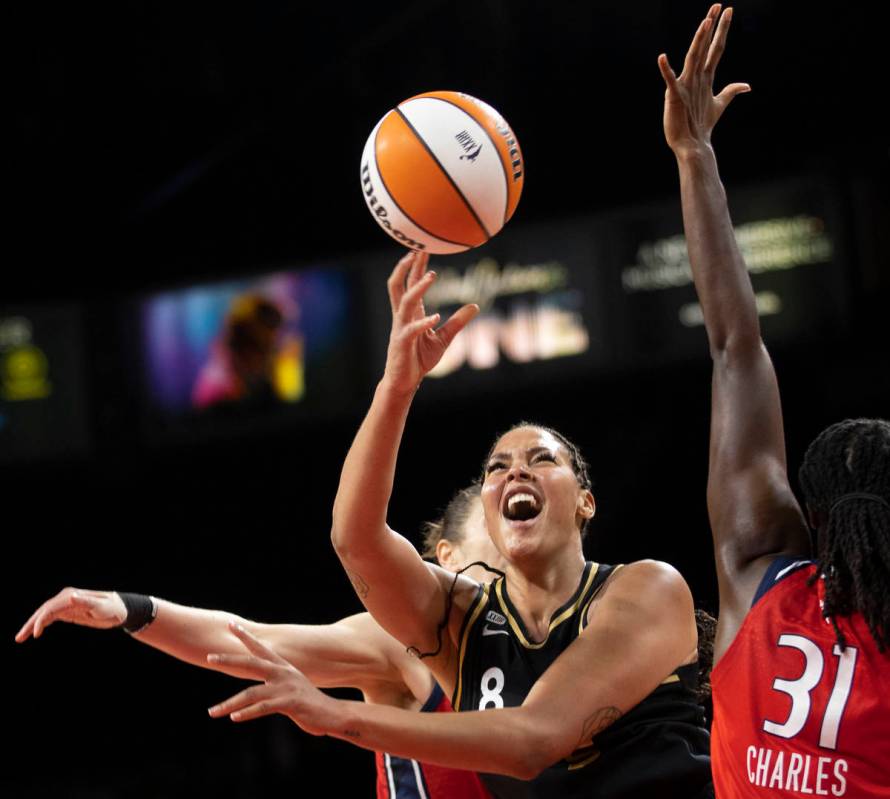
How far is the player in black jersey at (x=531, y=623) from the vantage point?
7.82 feet

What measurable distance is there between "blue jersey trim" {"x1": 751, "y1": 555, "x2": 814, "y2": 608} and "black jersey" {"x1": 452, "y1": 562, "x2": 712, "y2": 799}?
0.81 meters

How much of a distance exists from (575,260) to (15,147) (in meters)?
4.27

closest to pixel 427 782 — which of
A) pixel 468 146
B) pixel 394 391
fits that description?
pixel 394 391

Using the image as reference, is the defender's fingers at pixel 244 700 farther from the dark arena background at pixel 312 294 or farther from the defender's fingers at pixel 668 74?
the dark arena background at pixel 312 294

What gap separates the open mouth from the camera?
2.93m

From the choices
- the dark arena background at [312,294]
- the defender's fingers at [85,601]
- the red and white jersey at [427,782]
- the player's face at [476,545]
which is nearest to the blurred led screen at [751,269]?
the dark arena background at [312,294]

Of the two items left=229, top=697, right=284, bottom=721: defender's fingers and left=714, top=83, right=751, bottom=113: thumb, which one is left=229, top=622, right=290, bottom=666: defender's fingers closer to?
left=229, top=697, right=284, bottom=721: defender's fingers

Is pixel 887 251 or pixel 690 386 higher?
pixel 887 251

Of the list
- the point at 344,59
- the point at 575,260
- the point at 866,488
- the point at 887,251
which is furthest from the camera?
the point at 344,59

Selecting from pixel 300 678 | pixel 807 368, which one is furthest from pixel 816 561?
pixel 807 368

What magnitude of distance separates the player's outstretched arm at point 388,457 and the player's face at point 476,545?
33.2 inches

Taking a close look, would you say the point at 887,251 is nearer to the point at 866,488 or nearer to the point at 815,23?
the point at 815,23

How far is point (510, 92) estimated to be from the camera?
8602mm

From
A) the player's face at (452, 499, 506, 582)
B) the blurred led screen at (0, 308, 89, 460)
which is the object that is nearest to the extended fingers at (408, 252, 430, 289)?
the player's face at (452, 499, 506, 582)
